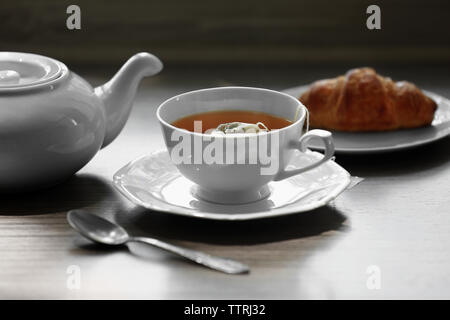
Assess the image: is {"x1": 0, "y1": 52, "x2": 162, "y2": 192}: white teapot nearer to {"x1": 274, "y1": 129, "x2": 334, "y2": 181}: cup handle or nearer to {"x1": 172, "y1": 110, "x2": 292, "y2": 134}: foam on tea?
{"x1": 172, "y1": 110, "x2": 292, "y2": 134}: foam on tea

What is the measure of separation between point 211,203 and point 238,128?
0.10m

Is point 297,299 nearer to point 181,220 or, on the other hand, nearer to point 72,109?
point 181,220

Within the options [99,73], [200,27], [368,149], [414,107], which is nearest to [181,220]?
[368,149]

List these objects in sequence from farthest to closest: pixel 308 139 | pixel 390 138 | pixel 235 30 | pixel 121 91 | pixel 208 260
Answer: pixel 235 30
pixel 390 138
pixel 121 91
pixel 308 139
pixel 208 260

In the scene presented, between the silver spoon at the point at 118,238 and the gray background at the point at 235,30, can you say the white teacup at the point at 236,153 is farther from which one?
the gray background at the point at 235,30

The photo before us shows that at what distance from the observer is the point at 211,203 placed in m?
0.86

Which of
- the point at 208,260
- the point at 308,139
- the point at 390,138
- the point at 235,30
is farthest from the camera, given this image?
the point at 235,30

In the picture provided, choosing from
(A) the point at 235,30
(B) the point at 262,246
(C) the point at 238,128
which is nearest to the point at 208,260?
(B) the point at 262,246

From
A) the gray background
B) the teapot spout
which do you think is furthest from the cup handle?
the gray background

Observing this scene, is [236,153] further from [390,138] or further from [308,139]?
[390,138]

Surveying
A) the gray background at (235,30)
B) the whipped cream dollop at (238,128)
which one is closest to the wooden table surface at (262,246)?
the whipped cream dollop at (238,128)

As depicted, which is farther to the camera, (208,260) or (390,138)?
(390,138)

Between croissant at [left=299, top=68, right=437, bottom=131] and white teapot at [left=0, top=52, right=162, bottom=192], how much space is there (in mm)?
394

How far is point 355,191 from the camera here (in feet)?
3.09
